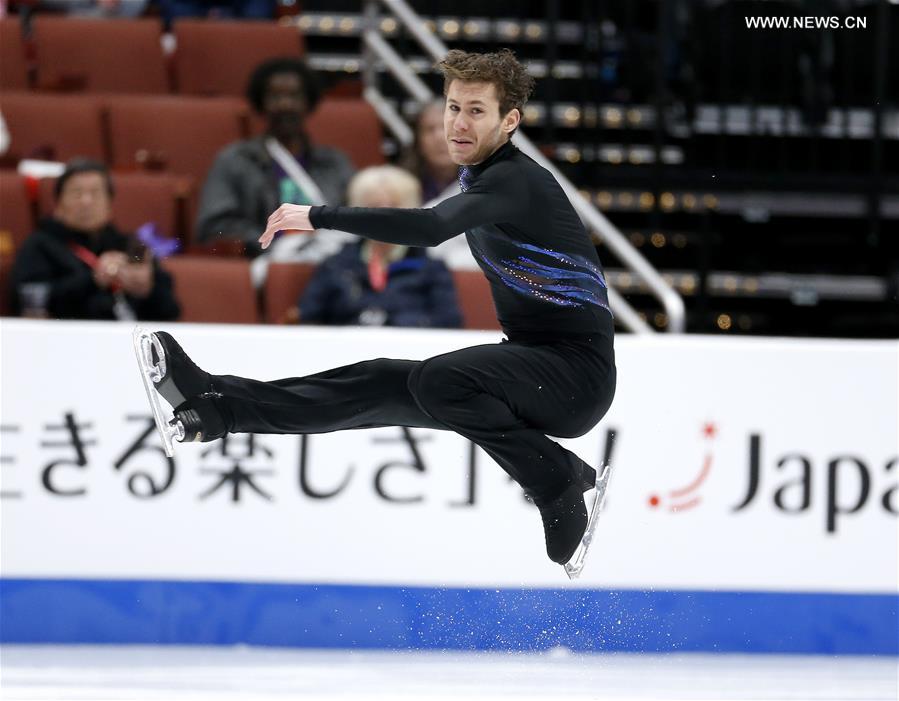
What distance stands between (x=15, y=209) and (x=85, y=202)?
743 mm

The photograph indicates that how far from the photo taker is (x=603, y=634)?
6180mm

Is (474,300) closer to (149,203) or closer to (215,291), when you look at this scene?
(215,291)

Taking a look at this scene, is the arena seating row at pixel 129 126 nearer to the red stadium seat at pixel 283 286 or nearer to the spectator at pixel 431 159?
the spectator at pixel 431 159

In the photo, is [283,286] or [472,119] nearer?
[472,119]

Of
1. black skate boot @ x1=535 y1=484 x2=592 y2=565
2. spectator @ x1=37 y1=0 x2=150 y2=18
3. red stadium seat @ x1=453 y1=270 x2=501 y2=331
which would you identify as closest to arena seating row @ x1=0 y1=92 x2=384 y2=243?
spectator @ x1=37 y1=0 x2=150 y2=18

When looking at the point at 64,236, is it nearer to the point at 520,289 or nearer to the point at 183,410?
the point at 183,410

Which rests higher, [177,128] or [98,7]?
[98,7]

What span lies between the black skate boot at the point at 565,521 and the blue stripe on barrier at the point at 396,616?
155 cm

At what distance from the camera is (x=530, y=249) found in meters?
4.36

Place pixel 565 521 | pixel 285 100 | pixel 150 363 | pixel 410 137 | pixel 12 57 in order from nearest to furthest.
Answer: pixel 150 363
pixel 565 521
pixel 285 100
pixel 410 137
pixel 12 57

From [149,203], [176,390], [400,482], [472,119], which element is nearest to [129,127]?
[149,203]

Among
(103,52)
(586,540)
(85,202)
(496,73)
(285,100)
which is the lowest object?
(586,540)

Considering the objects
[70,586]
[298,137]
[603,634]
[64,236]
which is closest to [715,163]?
[298,137]

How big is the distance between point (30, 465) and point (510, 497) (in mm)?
1859
